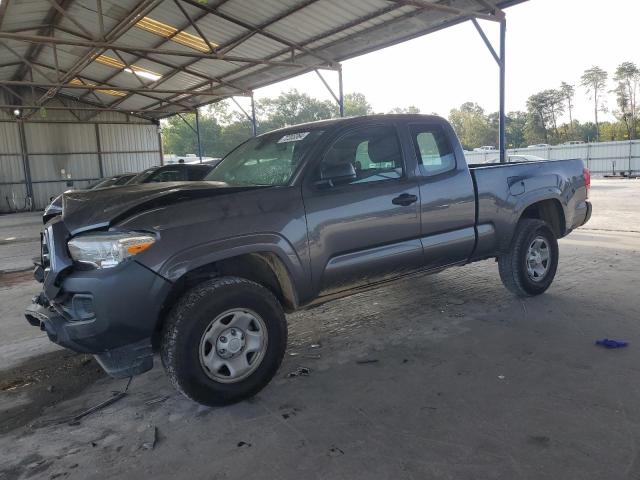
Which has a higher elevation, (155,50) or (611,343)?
(155,50)

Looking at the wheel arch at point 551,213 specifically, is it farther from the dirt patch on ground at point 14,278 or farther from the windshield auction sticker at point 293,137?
the dirt patch on ground at point 14,278

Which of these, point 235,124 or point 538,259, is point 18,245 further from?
point 235,124

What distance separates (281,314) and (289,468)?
3.54ft

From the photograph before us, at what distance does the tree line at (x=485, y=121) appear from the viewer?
206ft

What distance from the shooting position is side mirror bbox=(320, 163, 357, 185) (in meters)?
3.61

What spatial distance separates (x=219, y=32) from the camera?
1277 centimetres

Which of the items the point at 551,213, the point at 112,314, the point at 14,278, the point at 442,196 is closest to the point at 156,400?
the point at 112,314

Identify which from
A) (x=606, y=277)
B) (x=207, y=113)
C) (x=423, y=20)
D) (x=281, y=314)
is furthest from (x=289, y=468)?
(x=207, y=113)

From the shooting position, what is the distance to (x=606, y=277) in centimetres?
600

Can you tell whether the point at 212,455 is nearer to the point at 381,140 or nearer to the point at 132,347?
the point at 132,347

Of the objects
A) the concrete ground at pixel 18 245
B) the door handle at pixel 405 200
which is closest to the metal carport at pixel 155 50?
the concrete ground at pixel 18 245

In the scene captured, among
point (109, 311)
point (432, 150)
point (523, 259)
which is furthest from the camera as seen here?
point (523, 259)

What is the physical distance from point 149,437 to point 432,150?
3.25 m

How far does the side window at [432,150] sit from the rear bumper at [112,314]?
8.15 ft
